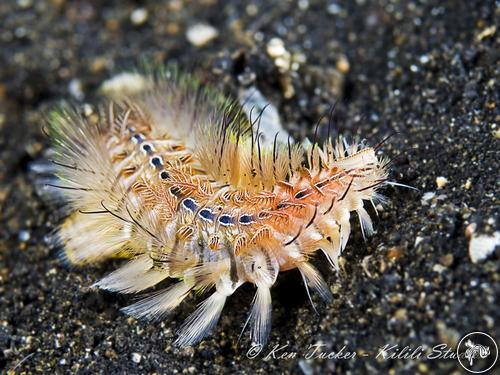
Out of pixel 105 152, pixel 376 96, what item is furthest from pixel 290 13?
pixel 105 152

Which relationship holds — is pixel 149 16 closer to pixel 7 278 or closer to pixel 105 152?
pixel 105 152

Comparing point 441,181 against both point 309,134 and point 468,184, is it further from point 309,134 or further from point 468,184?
point 309,134

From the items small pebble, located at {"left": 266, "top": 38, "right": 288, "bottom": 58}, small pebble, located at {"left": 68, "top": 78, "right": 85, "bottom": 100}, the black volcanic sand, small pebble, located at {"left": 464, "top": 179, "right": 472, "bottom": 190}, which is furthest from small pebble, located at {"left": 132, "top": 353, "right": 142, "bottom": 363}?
small pebble, located at {"left": 68, "top": 78, "right": 85, "bottom": 100}

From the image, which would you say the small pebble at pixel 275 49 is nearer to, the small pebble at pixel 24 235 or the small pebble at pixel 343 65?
the small pebble at pixel 343 65

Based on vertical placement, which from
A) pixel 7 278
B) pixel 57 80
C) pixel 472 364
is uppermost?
pixel 57 80

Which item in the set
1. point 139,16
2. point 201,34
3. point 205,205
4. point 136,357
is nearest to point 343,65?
point 201,34

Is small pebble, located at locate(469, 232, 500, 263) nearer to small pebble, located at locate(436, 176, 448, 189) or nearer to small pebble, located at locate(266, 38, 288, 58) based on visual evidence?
small pebble, located at locate(436, 176, 448, 189)
